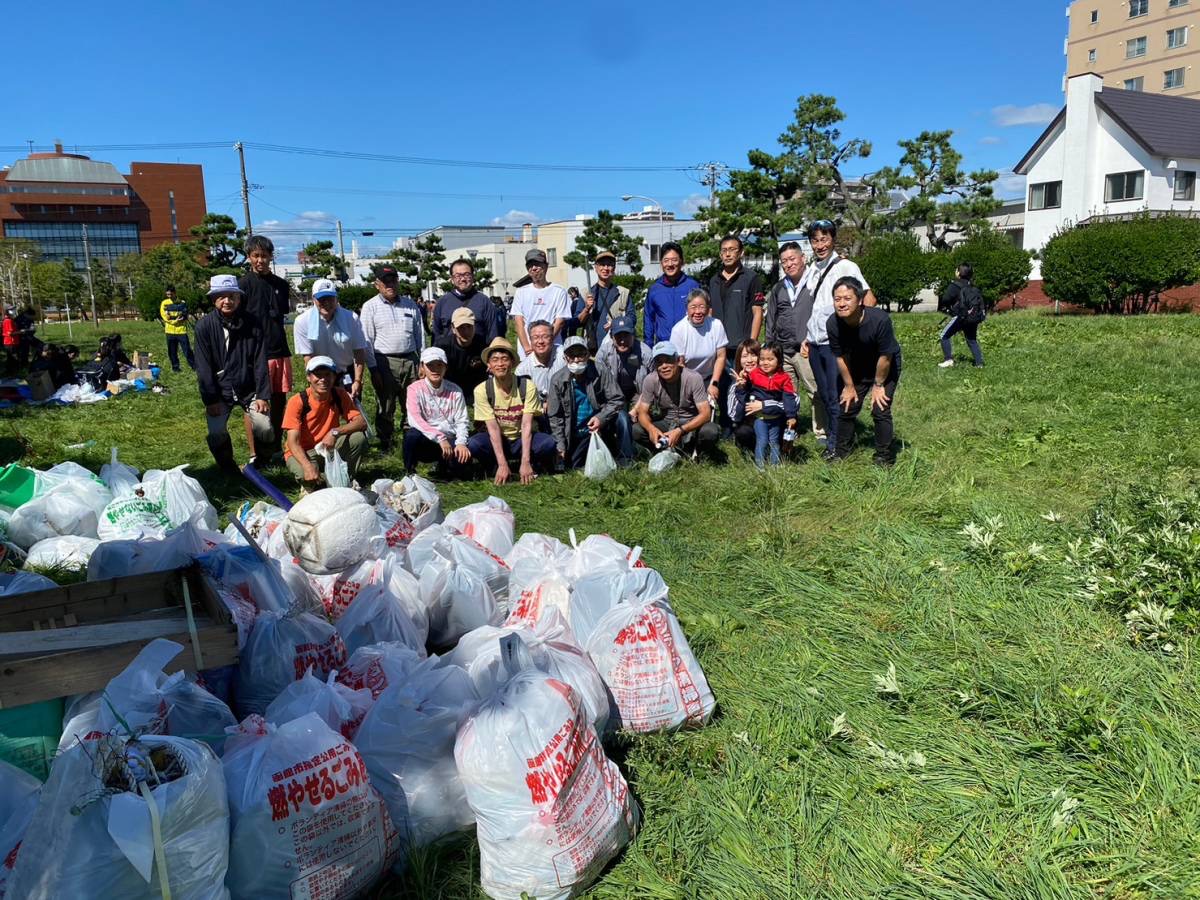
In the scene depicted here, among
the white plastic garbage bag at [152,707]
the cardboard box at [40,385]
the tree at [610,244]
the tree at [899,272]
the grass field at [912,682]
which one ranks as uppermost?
the tree at [610,244]

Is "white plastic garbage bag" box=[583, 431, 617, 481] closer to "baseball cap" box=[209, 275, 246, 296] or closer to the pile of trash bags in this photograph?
the pile of trash bags

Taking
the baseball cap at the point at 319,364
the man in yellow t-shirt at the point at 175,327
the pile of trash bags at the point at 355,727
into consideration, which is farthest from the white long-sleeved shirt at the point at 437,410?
the man in yellow t-shirt at the point at 175,327

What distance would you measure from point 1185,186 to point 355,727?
4181cm

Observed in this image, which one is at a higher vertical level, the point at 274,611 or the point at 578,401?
the point at 578,401

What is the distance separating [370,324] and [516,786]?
19.9 feet

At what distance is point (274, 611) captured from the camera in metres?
3.09

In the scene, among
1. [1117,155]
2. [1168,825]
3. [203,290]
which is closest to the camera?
[1168,825]

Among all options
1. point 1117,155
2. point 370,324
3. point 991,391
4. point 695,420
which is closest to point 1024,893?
point 695,420

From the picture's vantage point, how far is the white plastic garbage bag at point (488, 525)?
166 inches

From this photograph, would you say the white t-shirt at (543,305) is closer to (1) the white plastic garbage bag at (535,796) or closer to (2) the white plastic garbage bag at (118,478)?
(2) the white plastic garbage bag at (118,478)


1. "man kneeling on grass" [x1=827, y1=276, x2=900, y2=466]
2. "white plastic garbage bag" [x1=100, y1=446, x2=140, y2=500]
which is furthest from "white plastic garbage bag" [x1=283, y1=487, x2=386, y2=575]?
"man kneeling on grass" [x1=827, y1=276, x2=900, y2=466]

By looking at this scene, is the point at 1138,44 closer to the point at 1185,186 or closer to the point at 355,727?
the point at 1185,186

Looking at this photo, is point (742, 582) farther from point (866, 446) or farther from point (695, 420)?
point (866, 446)

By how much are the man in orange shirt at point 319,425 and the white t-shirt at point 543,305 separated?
80.8 inches
